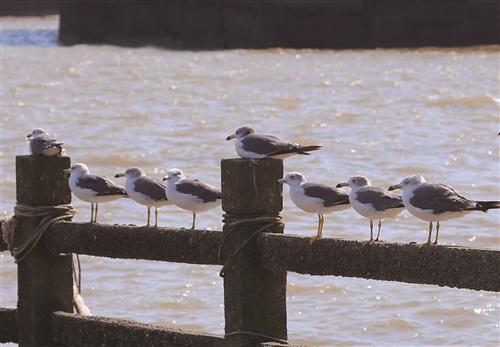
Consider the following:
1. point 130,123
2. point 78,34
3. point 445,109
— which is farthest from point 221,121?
point 78,34

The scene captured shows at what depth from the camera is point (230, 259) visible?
601 centimetres

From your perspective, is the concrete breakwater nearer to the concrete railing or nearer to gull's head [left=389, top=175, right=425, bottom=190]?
the concrete railing

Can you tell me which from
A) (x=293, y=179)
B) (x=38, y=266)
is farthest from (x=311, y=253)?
(x=38, y=266)

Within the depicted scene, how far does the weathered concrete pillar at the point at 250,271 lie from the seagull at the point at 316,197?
1.14 ft

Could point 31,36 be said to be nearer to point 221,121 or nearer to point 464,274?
point 221,121

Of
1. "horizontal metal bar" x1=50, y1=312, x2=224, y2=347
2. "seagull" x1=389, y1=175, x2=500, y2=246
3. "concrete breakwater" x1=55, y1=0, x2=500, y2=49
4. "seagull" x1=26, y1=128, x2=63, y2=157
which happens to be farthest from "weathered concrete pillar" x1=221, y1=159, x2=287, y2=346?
"concrete breakwater" x1=55, y1=0, x2=500, y2=49

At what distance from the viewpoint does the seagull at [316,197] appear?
6.45 m

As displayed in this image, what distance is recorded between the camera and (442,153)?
23672 millimetres

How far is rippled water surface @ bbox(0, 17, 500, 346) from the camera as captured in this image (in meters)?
12.0

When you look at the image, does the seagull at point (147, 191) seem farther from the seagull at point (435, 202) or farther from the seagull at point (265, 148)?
the seagull at point (435, 202)

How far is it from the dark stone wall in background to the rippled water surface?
0.67m

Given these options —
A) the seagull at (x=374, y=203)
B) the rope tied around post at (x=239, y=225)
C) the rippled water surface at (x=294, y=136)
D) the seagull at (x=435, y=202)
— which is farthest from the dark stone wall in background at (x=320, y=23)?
the rope tied around post at (x=239, y=225)

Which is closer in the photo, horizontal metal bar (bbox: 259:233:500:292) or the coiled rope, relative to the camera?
horizontal metal bar (bbox: 259:233:500:292)

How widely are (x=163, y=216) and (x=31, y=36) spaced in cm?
5863
